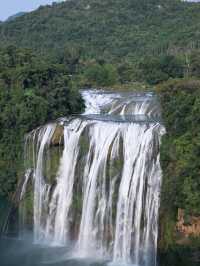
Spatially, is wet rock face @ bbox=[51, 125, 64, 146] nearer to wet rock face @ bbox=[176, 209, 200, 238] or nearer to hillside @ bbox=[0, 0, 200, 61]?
wet rock face @ bbox=[176, 209, 200, 238]

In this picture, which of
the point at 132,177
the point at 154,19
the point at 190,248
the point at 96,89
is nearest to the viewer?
the point at 190,248

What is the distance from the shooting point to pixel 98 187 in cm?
2225

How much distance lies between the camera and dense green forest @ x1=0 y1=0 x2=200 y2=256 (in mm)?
20484

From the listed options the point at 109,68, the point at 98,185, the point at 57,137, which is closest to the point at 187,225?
the point at 98,185

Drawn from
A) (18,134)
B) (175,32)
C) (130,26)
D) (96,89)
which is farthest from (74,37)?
(18,134)

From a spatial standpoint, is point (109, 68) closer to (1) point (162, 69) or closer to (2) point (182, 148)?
(1) point (162, 69)

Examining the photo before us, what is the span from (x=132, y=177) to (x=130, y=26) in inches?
1568

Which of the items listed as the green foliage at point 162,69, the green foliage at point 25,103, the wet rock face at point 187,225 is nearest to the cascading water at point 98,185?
the wet rock face at point 187,225

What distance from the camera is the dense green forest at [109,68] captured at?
2048cm

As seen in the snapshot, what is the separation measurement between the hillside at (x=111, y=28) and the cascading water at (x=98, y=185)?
24.0 m

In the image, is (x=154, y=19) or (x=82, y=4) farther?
(x=82, y=4)

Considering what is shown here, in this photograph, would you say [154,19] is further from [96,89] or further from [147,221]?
[147,221]

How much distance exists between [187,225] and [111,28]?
1578 inches

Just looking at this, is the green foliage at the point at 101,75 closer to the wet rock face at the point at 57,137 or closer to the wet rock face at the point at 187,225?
the wet rock face at the point at 57,137
